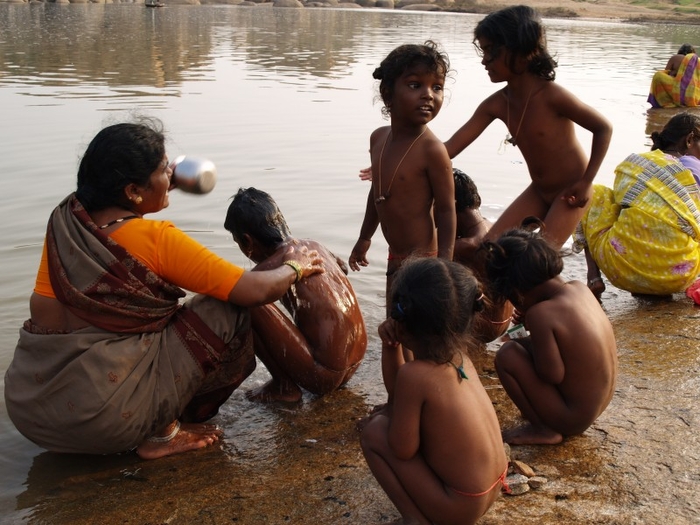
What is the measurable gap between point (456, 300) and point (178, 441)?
1409 millimetres

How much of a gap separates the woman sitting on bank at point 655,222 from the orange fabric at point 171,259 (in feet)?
9.07

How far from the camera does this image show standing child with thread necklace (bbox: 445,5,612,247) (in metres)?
4.06

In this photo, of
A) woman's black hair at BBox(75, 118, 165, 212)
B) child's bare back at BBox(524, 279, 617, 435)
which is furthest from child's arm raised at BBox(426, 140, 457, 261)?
woman's black hair at BBox(75, 118, 165, 212)

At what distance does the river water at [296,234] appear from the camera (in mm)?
2699

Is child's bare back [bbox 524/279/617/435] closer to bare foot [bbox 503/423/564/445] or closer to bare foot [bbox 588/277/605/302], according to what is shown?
bare foot [bbox 503/423/564/445]

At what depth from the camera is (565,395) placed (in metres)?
2.92

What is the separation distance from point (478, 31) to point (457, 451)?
2.56m

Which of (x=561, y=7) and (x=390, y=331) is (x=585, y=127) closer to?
(x=390, y=331)

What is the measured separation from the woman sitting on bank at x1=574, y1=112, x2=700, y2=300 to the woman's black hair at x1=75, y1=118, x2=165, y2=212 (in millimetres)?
3025

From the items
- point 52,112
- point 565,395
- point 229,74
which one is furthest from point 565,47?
point 565,395

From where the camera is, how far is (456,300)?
2.36m

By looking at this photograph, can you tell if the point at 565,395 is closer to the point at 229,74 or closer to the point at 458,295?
the point at 458,295

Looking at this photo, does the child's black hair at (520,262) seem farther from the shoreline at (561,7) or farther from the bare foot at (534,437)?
the shoreline at (561,7)

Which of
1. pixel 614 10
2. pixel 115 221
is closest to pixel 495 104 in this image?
pixel 115 221
